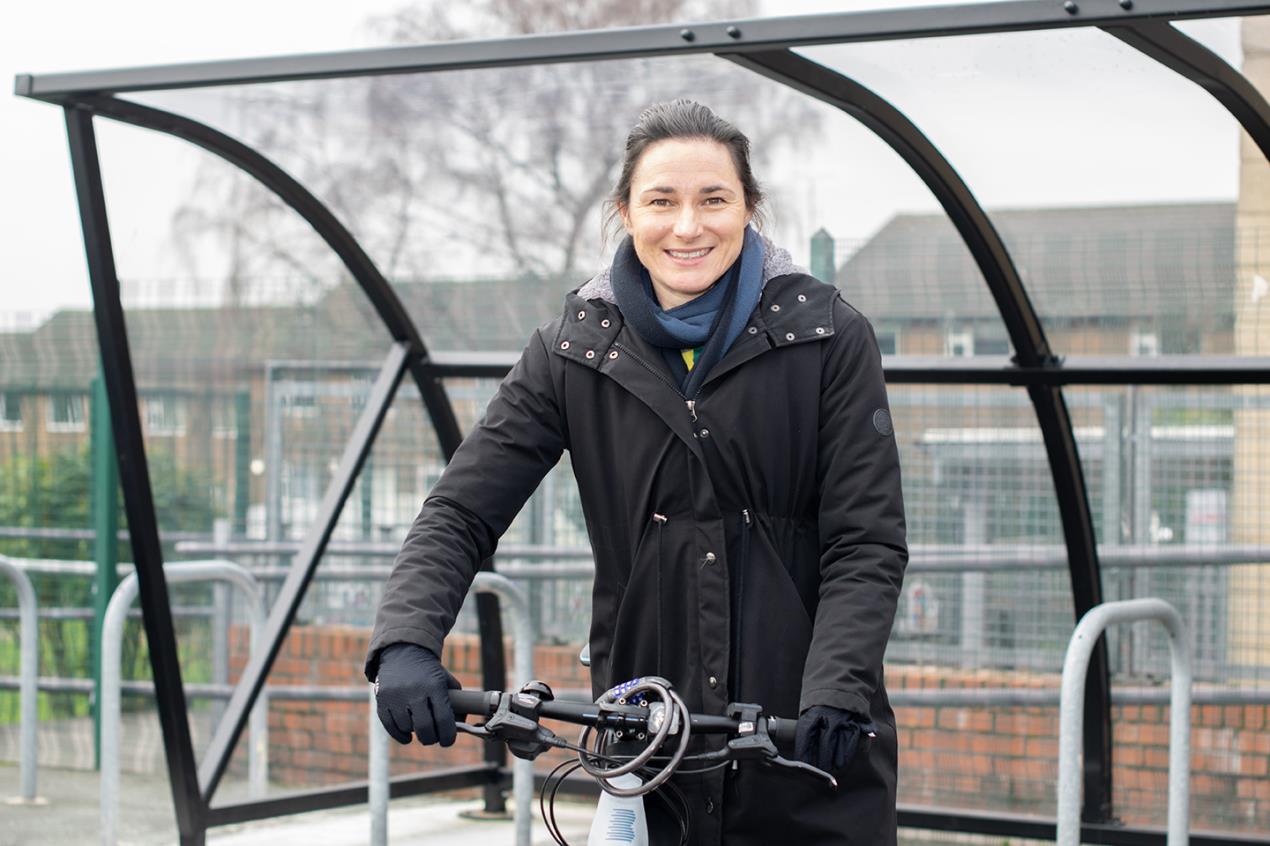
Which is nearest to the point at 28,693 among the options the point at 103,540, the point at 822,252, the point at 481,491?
the point at 103,540

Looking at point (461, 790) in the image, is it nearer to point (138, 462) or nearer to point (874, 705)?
point (138, 462)

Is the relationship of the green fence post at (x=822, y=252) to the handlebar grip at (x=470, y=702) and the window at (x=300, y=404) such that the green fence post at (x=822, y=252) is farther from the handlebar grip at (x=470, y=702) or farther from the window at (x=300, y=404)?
the handlebar grip at (x=470, y=702)

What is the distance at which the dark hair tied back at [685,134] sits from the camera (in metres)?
2.55

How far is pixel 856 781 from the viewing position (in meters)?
2.46

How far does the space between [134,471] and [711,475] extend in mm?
2682

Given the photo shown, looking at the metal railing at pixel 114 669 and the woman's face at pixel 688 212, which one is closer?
the woman's face at pixel 688 212

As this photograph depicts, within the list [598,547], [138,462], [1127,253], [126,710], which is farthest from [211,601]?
[598,547]

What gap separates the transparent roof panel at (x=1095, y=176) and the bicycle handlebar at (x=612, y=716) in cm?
195

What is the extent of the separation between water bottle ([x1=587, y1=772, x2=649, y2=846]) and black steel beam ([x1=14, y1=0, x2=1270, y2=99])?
5.58 feet

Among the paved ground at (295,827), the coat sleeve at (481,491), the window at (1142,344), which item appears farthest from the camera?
the paved ground at (295,827)

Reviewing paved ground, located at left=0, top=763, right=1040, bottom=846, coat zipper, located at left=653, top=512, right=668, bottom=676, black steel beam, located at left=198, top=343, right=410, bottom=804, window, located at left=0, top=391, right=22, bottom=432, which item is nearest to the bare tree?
black steel beam, located at left=198, top=343, right=410, bottom=804

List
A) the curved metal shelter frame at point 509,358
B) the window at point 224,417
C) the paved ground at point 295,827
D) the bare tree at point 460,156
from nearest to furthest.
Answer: the curved metal shelter frame at point 509,358, the bare tree at point 460,156, the paved ground at point 295,827, the window at point 224,417

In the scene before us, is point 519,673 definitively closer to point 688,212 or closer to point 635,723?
point 688,212

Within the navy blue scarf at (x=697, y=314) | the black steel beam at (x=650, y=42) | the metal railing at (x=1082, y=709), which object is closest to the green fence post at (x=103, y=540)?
the black steel beam at (x=650, y=42)
